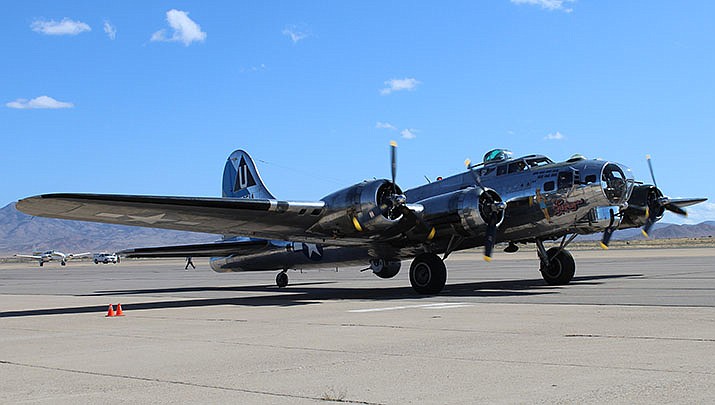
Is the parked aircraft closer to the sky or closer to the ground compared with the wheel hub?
closer to the sky

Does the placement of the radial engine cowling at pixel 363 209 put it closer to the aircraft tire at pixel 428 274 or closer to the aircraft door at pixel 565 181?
the aircraft tire at pixel 428 274

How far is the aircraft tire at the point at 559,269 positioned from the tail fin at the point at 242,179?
10.0 m

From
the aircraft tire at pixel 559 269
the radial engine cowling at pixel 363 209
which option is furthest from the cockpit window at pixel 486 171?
the aircraft tire at pixel 559 269

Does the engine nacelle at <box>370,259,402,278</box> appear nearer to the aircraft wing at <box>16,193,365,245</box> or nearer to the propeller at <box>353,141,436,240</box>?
the aircraft wing at <box>16,193,365,245</box>

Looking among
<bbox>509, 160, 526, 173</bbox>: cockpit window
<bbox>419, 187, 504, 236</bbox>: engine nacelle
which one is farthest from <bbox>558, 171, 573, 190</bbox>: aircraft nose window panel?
<bbox>419, 187, 504, 236</bbox>: engine nacelle

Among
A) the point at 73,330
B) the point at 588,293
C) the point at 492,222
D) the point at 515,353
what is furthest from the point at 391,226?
the point at 515,353

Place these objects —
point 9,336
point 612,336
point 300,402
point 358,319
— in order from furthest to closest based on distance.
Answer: point 358,319
point 9,336
point 612,336
point 300,402

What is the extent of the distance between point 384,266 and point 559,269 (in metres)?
5.62

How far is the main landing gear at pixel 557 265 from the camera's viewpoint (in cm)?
2289

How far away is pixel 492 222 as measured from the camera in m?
19.4

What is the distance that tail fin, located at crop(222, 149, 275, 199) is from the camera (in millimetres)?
26266

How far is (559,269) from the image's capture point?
23.0 meters

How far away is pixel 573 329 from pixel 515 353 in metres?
2.50

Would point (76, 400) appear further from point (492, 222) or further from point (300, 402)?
point (492, 222)
